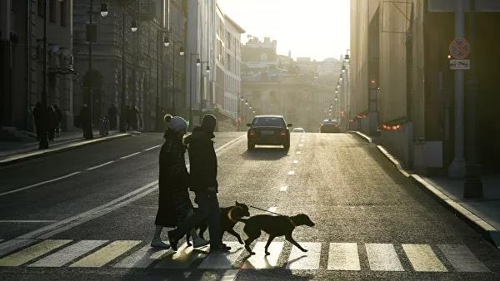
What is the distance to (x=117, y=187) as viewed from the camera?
952 inches

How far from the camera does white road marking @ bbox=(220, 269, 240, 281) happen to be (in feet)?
35.0

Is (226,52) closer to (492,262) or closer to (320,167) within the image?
(320,167)

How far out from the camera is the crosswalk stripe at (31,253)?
39.2 feet

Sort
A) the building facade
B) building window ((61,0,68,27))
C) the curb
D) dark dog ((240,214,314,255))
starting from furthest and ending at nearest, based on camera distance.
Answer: building window ((61,0,68,27)), the building facade, the curb, dark dog ((240,214,314,255))

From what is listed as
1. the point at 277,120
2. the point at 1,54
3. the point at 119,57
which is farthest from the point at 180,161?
the point at 119,57

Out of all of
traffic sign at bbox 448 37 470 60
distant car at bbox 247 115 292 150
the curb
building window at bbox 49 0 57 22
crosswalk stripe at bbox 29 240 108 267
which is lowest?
crosswalk stripe at bbox 29 240 108 267

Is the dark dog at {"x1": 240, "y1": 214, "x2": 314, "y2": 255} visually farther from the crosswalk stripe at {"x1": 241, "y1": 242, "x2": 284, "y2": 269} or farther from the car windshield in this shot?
the car windshield

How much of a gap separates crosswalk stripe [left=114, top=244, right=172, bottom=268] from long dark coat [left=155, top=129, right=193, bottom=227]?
1.30ft

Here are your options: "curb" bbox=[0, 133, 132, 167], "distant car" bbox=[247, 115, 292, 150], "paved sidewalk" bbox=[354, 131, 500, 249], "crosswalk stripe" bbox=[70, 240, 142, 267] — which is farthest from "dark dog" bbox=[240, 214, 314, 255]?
"distant car" bbox=[247, 115, 292, 150]

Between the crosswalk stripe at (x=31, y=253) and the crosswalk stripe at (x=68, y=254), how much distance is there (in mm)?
196

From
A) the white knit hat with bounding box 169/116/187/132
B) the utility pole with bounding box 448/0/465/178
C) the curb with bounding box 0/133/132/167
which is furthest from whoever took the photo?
the curb with bounding box 0/133/132/167

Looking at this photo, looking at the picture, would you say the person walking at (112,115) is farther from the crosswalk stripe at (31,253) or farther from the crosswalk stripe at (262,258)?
the crosswalk stripe at (262,258)

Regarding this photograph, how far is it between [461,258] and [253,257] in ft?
9.10

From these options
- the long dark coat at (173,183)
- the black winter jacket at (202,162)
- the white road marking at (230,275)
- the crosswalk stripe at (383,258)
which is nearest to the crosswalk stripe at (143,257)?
the long dark coat at (173,183)
